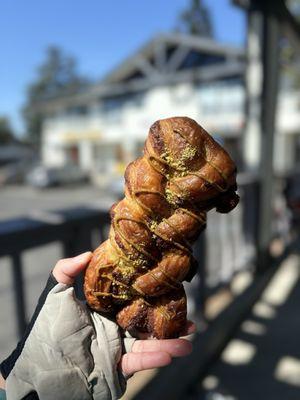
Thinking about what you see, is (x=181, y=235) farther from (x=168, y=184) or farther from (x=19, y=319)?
(x=19, y=319)

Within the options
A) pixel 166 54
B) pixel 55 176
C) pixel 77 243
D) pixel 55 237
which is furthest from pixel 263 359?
pixel 166 54

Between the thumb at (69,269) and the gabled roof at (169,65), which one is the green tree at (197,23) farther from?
the thumb at (69,269)

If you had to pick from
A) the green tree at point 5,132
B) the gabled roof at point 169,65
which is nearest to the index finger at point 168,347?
the gabled roof at point 169,65

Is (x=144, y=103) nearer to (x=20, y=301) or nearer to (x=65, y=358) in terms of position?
(x=20, y=301)

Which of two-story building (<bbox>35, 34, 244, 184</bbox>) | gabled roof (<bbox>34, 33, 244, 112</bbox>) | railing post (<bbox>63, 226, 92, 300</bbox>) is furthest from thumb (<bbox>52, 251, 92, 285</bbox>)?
gabled roof (<bbox>34, 33, 244, 112</bbox>)

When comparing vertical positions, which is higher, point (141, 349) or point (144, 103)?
point (144, 103)
